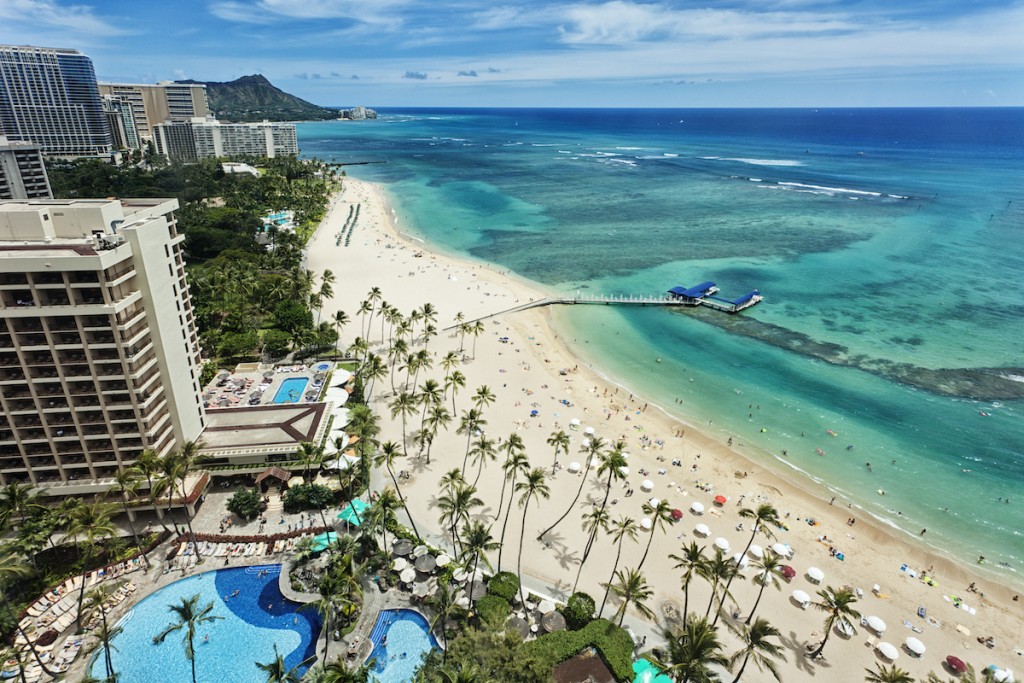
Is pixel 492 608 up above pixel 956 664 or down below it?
above

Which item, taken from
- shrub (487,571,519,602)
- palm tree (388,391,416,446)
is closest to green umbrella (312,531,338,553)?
shrub (487,571,519,602)

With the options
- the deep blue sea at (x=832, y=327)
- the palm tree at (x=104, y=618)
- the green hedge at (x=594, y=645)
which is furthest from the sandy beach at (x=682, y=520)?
the palm tree at (x=104, y=618)

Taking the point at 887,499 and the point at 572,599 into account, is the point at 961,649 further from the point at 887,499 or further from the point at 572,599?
the point at 572,599

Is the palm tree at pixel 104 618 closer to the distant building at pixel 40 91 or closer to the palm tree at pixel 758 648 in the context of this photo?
the palm tree at pixel 758 648

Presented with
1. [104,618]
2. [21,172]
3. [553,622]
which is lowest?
[553,622]

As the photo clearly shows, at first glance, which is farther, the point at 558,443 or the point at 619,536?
the point at 558,443

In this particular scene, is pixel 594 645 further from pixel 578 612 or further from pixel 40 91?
pixel 40 91

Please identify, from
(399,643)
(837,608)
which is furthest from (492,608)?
(837,608)

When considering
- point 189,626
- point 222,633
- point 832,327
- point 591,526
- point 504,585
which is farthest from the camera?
point 832,327
